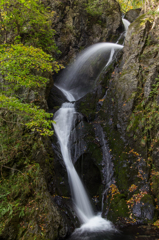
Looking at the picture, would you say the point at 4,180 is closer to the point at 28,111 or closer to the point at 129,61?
the point at 28,111

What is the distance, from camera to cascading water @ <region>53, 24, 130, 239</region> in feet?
20.1

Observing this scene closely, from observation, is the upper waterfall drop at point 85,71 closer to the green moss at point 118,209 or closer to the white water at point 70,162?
the white water at point 70,162

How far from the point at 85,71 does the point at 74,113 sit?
601cm

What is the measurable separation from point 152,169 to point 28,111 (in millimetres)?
5356

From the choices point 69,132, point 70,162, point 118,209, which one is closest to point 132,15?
point 69,132

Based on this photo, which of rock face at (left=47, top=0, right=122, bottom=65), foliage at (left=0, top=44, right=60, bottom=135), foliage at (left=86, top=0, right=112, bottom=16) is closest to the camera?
foliage at (left=0, top=44, right=60, bottom=135)

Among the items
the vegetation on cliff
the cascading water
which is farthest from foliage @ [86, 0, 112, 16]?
the vegetation on cliff

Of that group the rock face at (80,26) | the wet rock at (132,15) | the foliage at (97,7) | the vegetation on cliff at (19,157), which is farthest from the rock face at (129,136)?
the wet rock at (132,15)

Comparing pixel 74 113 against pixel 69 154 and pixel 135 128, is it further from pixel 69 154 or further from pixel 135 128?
pixel 135 128

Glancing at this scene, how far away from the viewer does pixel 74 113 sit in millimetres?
9844

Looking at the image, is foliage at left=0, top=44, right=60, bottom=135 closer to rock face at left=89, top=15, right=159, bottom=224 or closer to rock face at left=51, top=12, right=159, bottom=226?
rock face at left=51, top=12, right=159, bottom=226

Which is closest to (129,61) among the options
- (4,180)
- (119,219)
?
(119,219)

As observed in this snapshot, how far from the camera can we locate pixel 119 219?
5.91 metres

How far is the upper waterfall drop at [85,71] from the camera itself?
13464 mm
